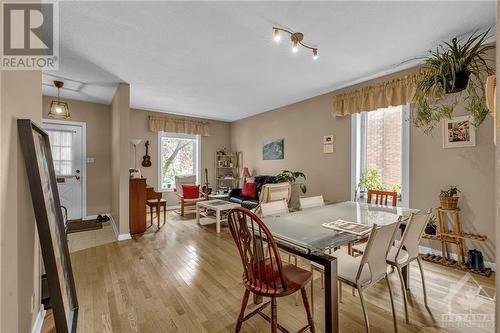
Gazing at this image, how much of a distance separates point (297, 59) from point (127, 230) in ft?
12.2

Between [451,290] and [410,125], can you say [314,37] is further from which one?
[451,290]

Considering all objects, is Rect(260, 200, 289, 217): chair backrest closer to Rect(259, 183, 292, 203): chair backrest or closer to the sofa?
Rect(259, 183, 292, 203): chair backrest

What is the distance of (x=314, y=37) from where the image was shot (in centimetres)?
242

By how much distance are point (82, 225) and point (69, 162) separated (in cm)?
138

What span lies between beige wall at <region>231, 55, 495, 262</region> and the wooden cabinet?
298cm

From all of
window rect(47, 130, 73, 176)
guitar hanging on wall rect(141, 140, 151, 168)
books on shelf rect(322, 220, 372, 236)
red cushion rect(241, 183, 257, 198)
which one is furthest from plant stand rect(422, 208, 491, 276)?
window rect(47, 130, 73, 176)

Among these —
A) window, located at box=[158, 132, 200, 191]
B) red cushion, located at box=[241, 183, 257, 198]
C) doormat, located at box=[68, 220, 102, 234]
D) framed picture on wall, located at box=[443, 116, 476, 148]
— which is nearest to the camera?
framed picture on wall, located at box=[443, 116, 476, 148]

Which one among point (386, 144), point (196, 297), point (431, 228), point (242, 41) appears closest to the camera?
point (196, 297)

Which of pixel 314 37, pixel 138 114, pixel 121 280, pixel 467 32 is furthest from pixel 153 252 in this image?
pixel 467 32

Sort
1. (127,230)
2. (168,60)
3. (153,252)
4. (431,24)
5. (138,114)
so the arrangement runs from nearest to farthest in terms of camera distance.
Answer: (431,24)
(168,60)
(153,252)
(127,230)
(138,114)

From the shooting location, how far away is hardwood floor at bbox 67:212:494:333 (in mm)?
1756

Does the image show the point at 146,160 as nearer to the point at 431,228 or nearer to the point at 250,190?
the point at 250,190

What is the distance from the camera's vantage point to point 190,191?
5383 mm

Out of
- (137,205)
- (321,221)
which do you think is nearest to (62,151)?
(137,205)
